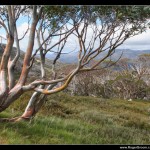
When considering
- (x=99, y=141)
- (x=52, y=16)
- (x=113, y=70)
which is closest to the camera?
(x=99, y=141)

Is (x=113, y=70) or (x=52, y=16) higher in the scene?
(x=52, y=16)

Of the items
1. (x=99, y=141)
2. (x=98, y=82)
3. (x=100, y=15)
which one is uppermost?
(x=100, y=15)

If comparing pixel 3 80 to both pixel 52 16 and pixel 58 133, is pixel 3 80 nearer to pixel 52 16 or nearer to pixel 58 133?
pixel 58 133

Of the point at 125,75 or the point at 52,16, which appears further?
the point at 125,75

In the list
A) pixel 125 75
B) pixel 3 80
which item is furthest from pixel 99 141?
pixel 125 75

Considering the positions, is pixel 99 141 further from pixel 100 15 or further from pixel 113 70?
pixel 113 70

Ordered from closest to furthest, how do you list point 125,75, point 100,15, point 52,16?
point 100,15
point 52,16
point 125,75

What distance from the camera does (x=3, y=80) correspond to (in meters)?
9.61

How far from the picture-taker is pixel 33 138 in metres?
8.21

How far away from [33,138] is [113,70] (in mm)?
59123
